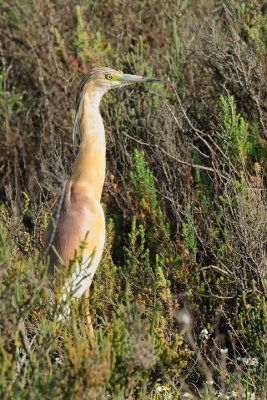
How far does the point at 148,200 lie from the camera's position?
4855mm

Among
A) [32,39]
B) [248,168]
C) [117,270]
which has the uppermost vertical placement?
[32,39]

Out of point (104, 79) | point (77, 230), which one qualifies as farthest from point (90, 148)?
point (77, 230)

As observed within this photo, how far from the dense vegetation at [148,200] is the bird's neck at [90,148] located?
0.46 ft

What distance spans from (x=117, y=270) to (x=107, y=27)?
2.53m

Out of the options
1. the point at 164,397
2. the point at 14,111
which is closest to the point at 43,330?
the point at 164,397

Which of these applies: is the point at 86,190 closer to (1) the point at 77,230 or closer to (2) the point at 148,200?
(1) the point at 77,230

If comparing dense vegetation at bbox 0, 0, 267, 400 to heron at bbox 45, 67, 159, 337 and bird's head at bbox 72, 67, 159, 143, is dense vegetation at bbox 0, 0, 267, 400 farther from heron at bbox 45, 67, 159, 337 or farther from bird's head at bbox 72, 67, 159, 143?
bird's head at bbox 72, 67, 159, 143

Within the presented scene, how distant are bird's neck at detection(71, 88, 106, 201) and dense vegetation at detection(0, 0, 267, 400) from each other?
5.5 inches

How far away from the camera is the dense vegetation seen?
2.83m

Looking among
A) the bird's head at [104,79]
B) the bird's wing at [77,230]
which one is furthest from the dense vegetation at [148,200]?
the bird's head at [104,79]

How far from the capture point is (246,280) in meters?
4.10

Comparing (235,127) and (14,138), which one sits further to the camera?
(14,138)

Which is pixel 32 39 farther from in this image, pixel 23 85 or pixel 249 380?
pixel 249 380

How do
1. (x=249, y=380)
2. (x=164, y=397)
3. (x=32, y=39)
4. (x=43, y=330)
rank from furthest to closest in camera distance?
1. (x=32, y=39)
2. (x=249, y=380)
3. (x=164, y=397)
4. (x=43, y=330)
